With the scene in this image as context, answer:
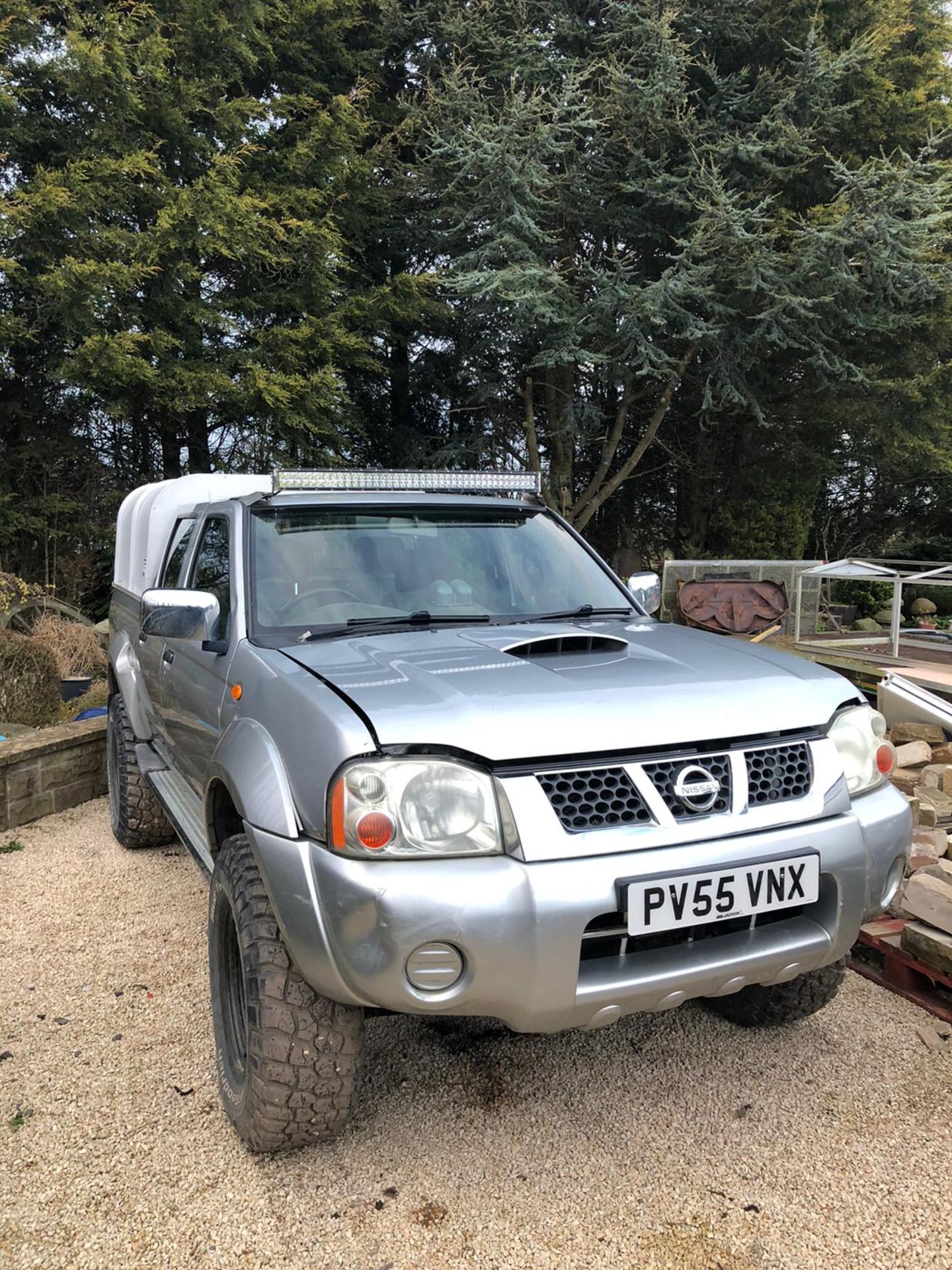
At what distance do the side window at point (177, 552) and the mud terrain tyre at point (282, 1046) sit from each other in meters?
2.09

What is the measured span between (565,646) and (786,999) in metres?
1.41

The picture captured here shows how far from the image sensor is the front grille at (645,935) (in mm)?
1988

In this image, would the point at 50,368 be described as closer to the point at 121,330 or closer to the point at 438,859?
the point at 121,330

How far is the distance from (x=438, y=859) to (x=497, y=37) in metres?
12.7

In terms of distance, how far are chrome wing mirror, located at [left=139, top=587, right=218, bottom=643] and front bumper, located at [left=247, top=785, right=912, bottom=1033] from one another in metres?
1.00

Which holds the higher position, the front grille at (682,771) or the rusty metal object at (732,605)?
the front grille at (682,771)

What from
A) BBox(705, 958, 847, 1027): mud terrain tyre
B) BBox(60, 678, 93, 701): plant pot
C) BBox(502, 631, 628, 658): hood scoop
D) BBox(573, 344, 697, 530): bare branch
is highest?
BBox(573, 344, 697, 530): bare branch

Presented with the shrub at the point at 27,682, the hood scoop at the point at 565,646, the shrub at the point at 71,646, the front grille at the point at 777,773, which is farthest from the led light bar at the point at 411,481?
the shrub at the point at 71,646

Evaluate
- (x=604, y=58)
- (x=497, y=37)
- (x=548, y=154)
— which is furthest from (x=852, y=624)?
(x=497, y=37)

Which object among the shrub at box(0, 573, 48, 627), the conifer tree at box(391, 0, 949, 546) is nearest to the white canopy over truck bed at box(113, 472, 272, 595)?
the shrub at box(0, 573, 48, 627)

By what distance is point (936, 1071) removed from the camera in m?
2.71

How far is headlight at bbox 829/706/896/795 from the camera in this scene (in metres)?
2.44

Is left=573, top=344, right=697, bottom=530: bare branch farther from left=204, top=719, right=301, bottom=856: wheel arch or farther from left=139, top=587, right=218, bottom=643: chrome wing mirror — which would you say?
left=204, top=719, right=301, bottom=856: wheel arch

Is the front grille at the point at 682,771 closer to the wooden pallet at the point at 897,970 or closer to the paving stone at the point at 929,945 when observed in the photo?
the wooden pallet at the point at 897,970
